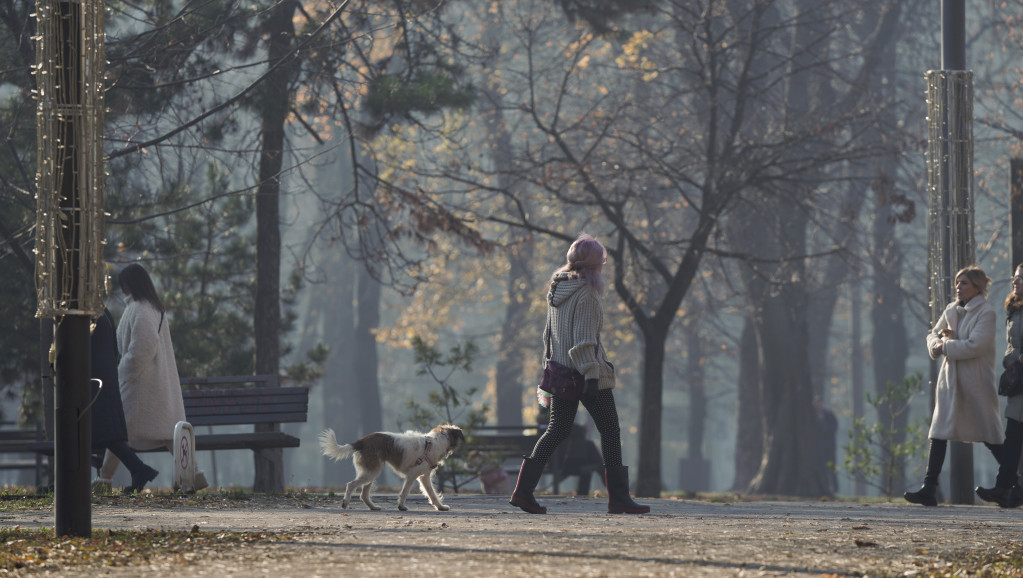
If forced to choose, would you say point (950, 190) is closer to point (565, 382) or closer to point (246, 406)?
point (565, 382)

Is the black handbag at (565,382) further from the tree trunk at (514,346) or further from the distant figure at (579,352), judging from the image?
the tree trunk at (514,346)

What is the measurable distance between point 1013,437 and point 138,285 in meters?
6.67

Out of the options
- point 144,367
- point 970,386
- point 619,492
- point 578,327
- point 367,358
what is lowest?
point 619,492

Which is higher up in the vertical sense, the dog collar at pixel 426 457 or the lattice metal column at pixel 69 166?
the lattice metal column at pixel 69 166

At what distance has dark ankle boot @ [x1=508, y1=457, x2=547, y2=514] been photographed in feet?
30.4

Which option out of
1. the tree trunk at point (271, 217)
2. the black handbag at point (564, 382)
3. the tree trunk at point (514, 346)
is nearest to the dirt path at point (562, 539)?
the black handbag at point (564, 382)

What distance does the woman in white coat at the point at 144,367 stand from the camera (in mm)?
10805

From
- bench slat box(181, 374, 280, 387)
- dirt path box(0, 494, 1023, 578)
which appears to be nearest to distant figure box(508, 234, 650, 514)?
dirt path box(0, 494, 1023, 578)

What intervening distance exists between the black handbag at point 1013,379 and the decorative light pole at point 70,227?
22.3ft

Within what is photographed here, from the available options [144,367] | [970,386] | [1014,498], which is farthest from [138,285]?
[1014,498]

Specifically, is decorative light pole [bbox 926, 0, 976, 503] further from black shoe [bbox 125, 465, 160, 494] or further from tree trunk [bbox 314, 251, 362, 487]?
tree trunk [bbox 314, 251, 362, 487]

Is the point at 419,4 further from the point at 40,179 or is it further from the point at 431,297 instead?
the point at 431,297

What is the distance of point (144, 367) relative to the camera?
1090 centimetres

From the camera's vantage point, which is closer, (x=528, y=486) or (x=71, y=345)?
(x=71, y=345)
